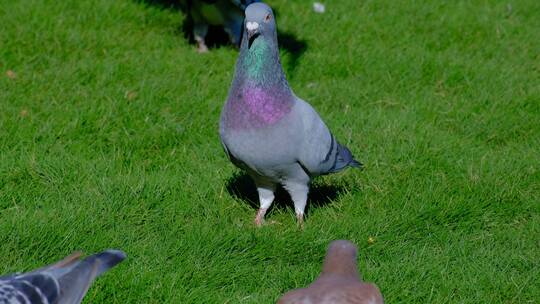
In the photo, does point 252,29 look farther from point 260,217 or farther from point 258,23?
point 260,217

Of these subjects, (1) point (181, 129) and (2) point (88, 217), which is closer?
(2) point (88, 217)

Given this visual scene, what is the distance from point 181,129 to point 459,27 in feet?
10.1

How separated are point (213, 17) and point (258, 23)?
2828 mm

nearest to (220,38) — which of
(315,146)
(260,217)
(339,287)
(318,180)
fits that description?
(318,180)

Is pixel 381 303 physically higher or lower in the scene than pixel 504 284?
higher

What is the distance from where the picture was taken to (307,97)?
20.7 ft

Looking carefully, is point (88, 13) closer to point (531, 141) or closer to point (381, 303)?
point (531, 141)

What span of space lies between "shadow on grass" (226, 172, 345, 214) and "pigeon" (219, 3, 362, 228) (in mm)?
568

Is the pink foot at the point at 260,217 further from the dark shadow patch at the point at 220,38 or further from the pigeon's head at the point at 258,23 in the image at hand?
the dark shadow patch at the point at 220,38

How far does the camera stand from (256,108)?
429 centimetres

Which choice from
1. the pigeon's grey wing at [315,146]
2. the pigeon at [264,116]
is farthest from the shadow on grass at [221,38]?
the pigeon at [264,116]

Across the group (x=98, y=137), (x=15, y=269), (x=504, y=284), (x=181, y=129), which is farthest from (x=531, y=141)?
(x=15, y=269)

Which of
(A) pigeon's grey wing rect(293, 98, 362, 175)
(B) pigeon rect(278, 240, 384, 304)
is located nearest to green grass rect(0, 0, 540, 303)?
(A) pigeon's grey wing rect(293, 98, 362, 175)

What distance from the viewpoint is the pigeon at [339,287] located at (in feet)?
10.7
